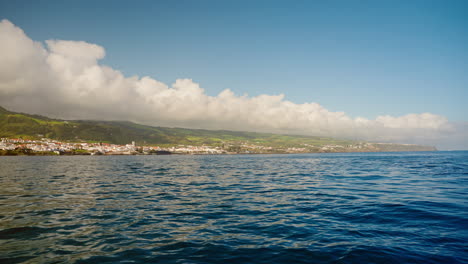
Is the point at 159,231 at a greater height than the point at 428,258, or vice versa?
the point at 428,258

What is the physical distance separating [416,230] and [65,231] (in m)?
18.8

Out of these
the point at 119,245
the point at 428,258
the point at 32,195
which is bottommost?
the point at 32,195

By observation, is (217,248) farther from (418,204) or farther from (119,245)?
(418,204)

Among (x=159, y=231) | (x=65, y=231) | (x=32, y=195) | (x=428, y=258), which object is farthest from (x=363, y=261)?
(x=32, y=195)

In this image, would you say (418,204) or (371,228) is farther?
(418,204)

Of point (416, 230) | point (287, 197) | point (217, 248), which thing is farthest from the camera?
point (287, 197)

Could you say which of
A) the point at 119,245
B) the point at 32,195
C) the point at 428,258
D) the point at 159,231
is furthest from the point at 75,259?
the point at 32,195

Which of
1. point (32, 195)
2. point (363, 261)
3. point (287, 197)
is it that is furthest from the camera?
point (32, 195)

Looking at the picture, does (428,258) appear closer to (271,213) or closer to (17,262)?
(271,213)

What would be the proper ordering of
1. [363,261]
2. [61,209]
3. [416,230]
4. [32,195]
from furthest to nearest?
[32,195] < [61,209] < [416,230] < [363,261]

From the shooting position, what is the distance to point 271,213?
17.3 m

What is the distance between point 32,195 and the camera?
25.2m

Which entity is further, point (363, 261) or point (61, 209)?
point (61, 209)

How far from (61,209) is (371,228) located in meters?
21.3
